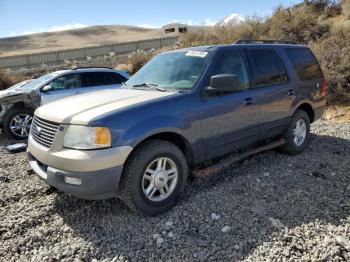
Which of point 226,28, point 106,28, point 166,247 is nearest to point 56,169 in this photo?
point 166,247

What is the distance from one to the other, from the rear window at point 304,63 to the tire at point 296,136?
64 cm

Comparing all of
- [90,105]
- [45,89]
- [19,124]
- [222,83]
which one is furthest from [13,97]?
[222,83]

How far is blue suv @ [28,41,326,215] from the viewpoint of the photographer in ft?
11.6

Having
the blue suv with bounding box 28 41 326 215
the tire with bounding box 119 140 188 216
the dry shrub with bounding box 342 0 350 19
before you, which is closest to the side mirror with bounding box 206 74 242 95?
the blue suv with bounding box 28 41 326 215

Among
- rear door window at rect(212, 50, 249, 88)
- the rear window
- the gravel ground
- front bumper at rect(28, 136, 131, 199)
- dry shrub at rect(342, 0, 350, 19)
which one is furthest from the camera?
dry shrub at rect(342, 0, 350, 19)

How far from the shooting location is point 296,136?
5961 millimetres

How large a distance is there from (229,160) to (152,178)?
4.21 feet

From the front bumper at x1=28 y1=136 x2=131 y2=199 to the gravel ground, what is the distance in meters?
0.50

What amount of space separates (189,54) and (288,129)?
2.16 m

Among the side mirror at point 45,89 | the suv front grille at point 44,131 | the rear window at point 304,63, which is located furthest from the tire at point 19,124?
the rear window at point 304,63

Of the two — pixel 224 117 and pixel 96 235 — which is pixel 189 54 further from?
pixel 96 235

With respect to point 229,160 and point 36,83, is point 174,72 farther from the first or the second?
point 36,83

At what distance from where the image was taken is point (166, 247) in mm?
3395

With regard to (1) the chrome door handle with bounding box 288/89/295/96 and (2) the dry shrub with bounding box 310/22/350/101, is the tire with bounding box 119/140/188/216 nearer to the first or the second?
(1) the chrome door handle with bounding box 288/89/295/96
